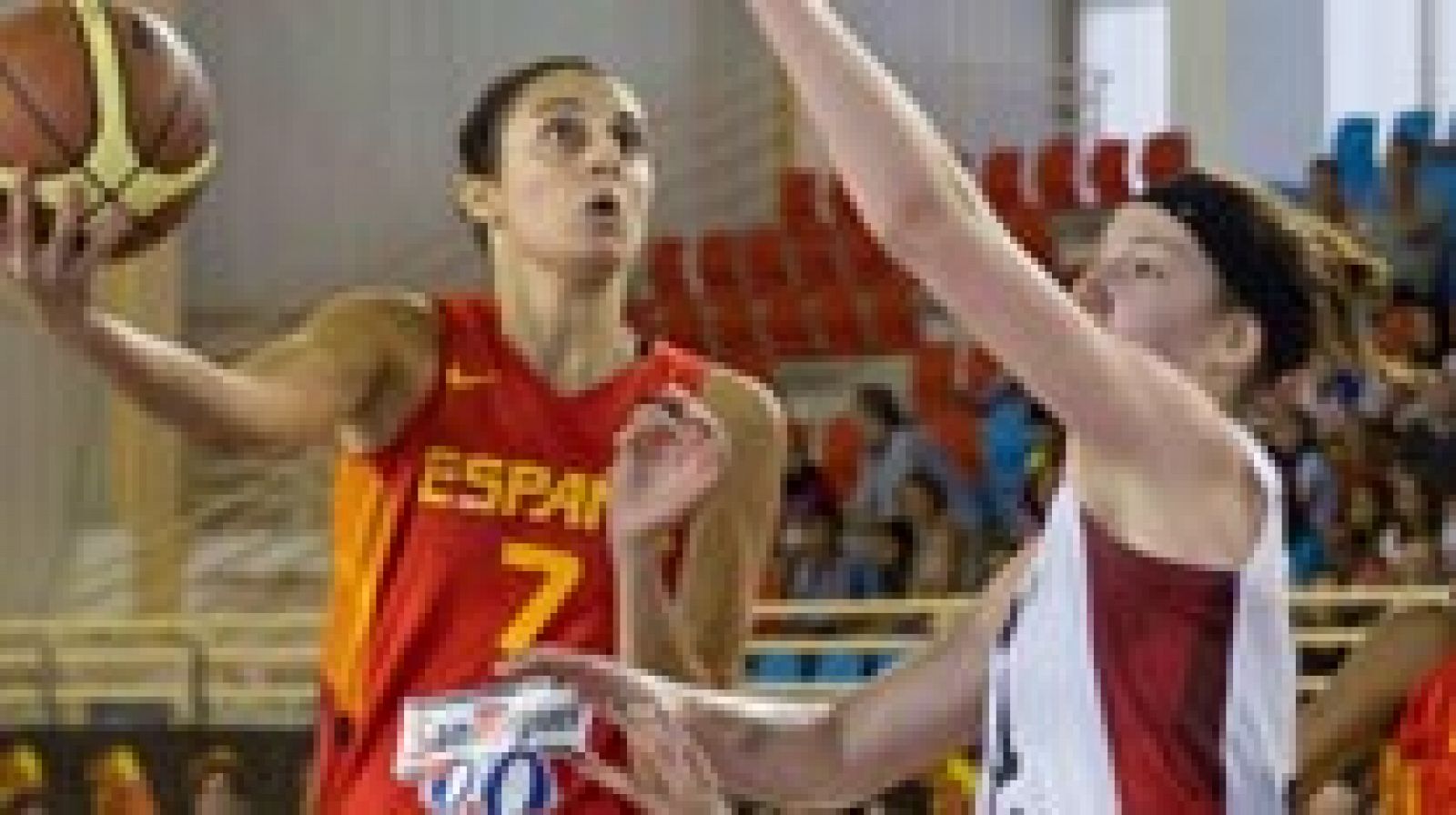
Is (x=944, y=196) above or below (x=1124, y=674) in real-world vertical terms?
above

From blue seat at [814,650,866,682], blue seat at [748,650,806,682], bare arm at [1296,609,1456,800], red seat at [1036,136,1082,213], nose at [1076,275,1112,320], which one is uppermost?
nose at [1076,275,1112,320]

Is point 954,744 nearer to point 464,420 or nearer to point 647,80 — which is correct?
point 464,420

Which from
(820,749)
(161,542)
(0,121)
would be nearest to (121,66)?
(0,121)

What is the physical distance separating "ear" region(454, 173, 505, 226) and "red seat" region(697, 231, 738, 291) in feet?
31.8

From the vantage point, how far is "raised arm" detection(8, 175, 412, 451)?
3.54 m

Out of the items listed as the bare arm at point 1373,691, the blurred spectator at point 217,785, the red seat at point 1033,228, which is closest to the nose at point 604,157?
the bare arm at point 1373,691

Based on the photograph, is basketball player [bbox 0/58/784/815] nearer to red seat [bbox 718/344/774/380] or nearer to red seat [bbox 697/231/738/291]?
red seat [bbox 718/344/774/380]

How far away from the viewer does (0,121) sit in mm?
3836

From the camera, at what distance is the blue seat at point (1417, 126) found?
12.0 m

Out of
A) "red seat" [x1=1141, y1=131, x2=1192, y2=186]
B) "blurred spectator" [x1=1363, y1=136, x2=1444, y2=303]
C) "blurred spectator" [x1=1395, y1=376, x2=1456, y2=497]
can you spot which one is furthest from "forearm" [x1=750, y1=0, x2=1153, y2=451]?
"red seat" [x1=1141, y1=131, x2=1192, y2=186]

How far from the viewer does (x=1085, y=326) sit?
272cm

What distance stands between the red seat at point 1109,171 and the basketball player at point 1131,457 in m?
10.2

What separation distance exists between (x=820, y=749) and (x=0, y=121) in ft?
4.05

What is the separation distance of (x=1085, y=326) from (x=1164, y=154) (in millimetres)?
10378
